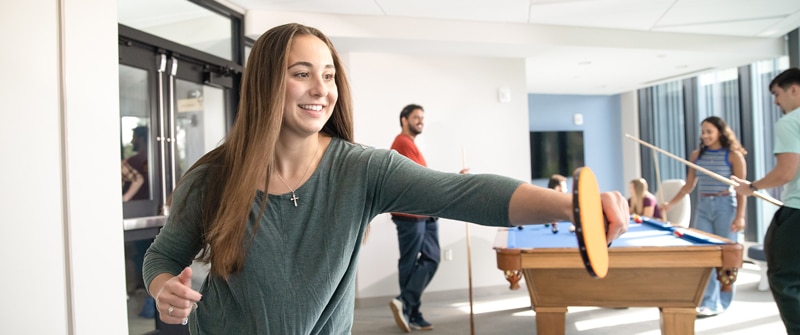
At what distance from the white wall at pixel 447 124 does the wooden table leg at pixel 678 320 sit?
2.62 metres

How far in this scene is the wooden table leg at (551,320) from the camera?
3.11 metres

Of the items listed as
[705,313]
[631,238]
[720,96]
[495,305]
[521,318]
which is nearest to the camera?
[631,238]

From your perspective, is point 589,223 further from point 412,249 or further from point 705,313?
point 705,313

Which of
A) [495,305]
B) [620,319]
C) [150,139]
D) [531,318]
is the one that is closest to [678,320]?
[620,319]

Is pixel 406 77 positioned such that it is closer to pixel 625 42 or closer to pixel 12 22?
pixel 625 42

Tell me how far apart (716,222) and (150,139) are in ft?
13.1

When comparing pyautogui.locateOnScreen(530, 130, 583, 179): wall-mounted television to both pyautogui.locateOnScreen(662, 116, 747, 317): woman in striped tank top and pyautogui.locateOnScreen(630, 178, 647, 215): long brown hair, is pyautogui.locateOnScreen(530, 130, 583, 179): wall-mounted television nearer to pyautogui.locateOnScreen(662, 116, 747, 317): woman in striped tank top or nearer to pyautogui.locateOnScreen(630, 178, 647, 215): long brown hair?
pyautogui.locateOnScreen(630, 178, 647, 215): long brown hair

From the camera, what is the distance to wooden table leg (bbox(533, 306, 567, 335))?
10.2 feet

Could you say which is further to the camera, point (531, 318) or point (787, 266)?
point (531, 318)

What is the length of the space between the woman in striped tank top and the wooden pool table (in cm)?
146

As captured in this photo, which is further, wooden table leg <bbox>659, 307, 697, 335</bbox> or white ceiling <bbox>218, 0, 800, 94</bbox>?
white ceiling <bbox>218, 0, 800, 94</bbox>

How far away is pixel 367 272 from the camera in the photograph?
5188 mm

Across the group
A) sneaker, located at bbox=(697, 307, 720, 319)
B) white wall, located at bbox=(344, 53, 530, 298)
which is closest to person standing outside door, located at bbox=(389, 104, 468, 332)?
white wall, located at bbox=(344, 53, 530, 298)

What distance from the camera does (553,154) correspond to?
8586 mm
